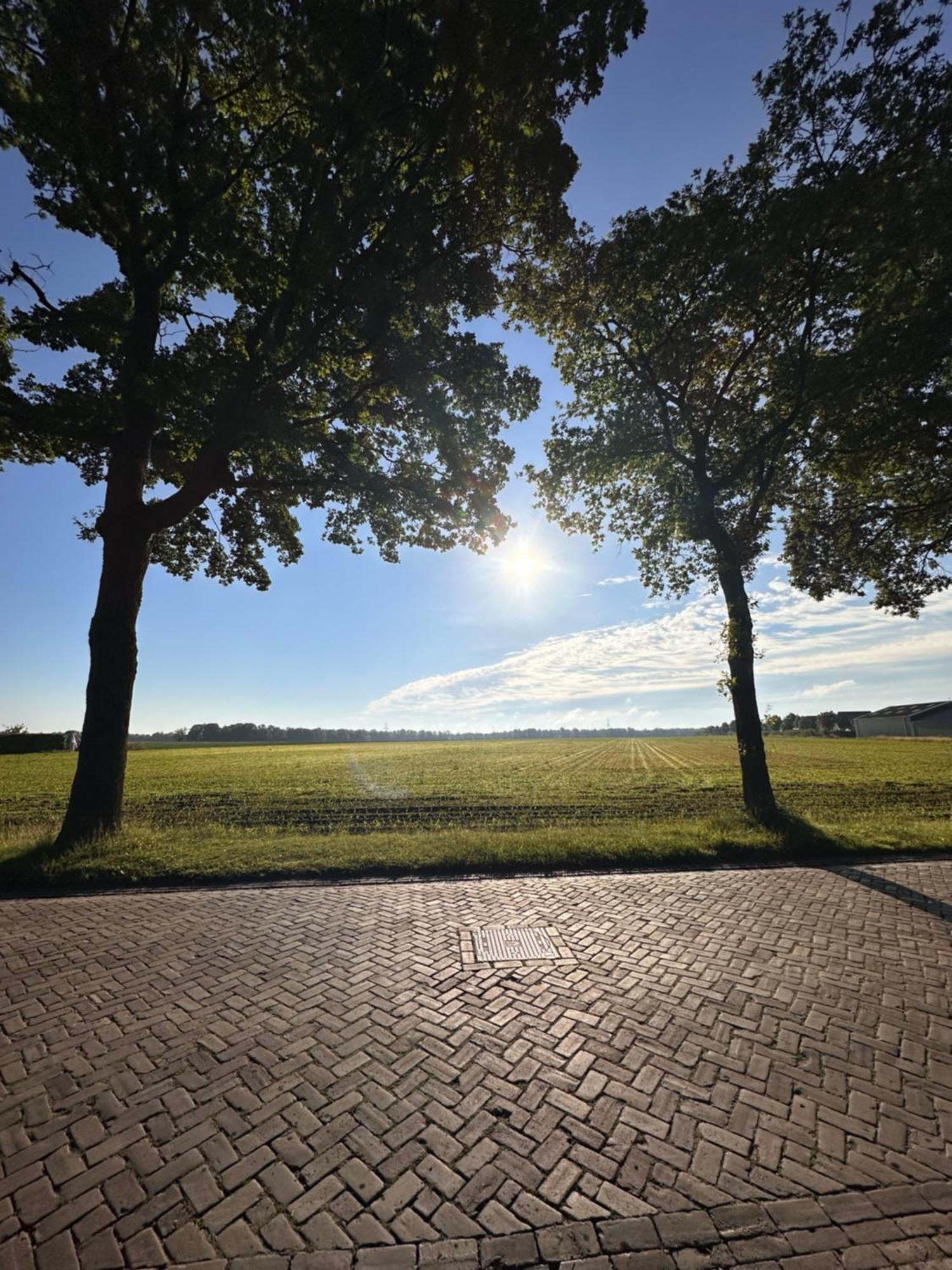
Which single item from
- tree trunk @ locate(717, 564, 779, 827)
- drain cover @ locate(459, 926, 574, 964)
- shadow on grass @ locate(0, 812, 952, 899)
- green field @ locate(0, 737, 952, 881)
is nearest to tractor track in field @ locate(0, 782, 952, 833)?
green field @ locate(0, 737, 952, 881)

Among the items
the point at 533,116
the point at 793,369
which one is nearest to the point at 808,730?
the point at 793,369

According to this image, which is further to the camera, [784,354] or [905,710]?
[905,710]

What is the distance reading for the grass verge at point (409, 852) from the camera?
802 cm

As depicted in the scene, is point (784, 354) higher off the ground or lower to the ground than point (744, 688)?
higher

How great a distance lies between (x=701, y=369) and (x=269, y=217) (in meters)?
11.2

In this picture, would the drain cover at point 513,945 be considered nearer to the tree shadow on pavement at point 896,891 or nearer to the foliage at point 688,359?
the tree shadow on pavement at point 896,891

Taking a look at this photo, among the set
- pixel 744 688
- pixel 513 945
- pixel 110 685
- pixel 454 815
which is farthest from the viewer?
pixel 454 815

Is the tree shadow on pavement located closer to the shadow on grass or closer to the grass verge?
the shadow on grass

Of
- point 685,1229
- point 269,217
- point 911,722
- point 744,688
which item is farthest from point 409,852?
point 911,722

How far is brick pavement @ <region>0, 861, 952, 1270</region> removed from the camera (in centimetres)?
236

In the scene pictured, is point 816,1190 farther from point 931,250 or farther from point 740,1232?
point 931,250

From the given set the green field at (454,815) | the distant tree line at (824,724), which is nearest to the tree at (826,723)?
the distant tree line at (824,724)

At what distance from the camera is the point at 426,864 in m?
8.32

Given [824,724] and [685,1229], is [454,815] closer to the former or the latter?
[685,1229]
